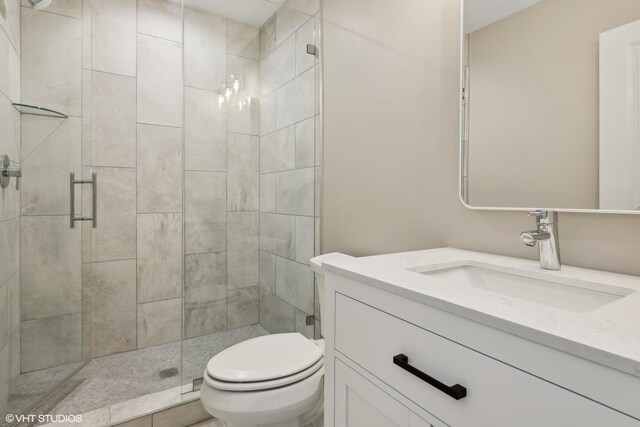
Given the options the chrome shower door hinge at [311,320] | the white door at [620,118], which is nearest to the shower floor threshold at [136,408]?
the chrome shower door hinge at [311,320]

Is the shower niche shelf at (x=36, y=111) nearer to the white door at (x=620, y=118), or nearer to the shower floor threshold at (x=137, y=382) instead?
the shower floor threshold at (x=137, y=382)

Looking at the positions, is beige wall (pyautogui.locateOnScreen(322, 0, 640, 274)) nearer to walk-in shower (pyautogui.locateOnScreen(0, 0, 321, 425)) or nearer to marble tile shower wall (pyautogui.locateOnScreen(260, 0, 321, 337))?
marble tile shower wall (pyautogui.locateOnScreen(260, 0, 321, 337))

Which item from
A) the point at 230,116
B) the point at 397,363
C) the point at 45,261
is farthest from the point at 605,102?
the point at 45,261

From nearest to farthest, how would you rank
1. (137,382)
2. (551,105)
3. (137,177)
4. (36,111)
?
(551,105) → (36,111) → (137,382) → (137,177)

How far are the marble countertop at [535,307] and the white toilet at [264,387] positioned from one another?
0.59 meters

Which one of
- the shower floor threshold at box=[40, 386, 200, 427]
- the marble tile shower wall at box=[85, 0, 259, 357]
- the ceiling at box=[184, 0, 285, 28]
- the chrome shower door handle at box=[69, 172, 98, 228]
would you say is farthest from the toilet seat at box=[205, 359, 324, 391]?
the ceiling at box=[184, 0, 285, 28]

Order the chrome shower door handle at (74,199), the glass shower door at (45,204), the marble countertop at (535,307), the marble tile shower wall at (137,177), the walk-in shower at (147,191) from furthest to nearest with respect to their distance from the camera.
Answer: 1. the chrome shower door handle at (74,199)
2. the marble tile shower wall at (137,177)
3. the walk-in shower at (147,191)
4. the glass shower door at (45,204)
5. the marble countertop at (535,307)

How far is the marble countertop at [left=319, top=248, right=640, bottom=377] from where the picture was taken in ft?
1.25

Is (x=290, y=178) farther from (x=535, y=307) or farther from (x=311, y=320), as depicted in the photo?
(x=535, y=307)

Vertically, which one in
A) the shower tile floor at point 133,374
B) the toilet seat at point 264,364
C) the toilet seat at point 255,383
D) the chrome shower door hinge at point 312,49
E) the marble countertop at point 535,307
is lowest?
the shower tile floor at point 133,374

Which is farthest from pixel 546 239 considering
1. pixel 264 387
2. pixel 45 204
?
pixel 45 204

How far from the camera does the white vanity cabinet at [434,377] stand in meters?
0.39

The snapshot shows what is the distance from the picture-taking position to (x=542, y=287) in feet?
2.54

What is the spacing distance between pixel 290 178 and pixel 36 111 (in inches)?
50.4
